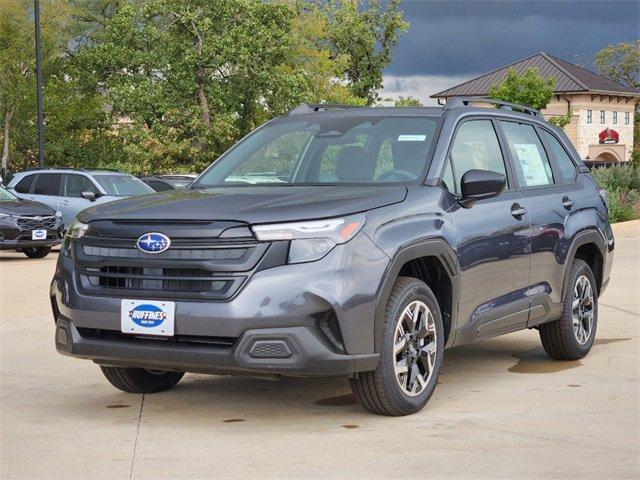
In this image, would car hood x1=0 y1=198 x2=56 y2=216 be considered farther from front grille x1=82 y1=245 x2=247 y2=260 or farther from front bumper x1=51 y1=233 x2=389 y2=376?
front bumper x1=51 y1=233 x2=389 y2=376

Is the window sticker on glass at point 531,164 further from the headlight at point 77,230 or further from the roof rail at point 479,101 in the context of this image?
the headlight at point 77,230

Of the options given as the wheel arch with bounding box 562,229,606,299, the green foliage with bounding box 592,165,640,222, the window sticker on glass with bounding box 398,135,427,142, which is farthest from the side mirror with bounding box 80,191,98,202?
the window sticker on glass with bounding box 398,135,427,142

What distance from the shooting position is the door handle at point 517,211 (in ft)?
24.2

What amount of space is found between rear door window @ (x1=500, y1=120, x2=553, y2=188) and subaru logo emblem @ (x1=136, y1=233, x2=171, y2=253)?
2877mm

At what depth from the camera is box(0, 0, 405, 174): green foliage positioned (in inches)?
1905

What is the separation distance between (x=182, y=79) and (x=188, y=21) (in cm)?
251

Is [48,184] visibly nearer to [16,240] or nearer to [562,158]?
[16,240]

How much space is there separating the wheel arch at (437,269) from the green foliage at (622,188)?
25.1 meters

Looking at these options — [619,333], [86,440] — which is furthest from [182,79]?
[86,440]

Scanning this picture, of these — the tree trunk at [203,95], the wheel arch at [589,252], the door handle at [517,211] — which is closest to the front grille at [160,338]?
the door handle at [517,211]

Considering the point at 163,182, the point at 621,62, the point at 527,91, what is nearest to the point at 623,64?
the point at 621,62

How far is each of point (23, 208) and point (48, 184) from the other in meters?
3.62

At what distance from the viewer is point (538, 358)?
28.2 ft

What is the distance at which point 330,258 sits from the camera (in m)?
5.73
